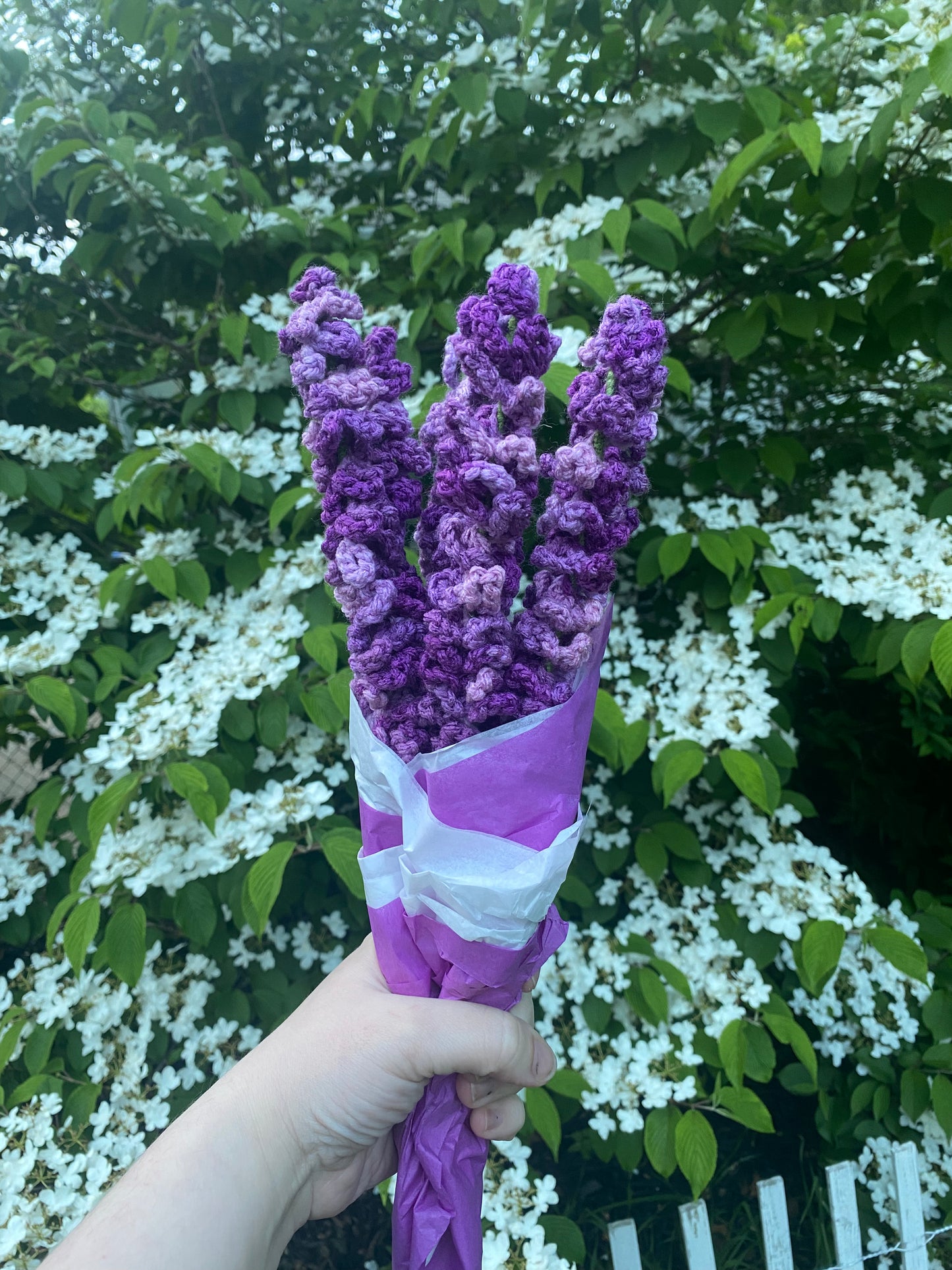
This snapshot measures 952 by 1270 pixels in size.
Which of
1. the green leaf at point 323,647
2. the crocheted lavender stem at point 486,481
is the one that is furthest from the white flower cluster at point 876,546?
the crocheted lavender stem at point 486,481

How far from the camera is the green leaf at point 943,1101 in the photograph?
157 cm

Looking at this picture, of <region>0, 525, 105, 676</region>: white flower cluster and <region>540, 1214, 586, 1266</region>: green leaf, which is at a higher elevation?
<region>0, 525, 105, 676</region>: white flower cluster

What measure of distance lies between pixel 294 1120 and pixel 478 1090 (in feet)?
0.76

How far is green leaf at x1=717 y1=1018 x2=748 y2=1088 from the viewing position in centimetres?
148

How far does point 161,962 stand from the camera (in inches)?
66.0

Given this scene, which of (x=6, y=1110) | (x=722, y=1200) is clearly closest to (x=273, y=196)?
(x=6, y=1110)

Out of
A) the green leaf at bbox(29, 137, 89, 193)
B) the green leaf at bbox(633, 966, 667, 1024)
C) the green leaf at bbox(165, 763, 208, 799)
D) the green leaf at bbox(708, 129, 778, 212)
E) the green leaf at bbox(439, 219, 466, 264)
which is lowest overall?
the green leaf at bbox(633, 966, 667, 1024)

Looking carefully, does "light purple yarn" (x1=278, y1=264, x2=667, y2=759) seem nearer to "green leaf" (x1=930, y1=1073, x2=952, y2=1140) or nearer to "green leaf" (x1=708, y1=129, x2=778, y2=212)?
"green leaf" (x1=708, y1=129, x2=778, y2=212)

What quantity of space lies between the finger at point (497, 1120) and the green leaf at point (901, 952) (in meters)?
0.88

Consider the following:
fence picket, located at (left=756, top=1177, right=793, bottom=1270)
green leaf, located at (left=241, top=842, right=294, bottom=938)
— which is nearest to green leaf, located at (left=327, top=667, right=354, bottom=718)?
green leaf, located at (left=241, top=842, right=294, bottom=938)

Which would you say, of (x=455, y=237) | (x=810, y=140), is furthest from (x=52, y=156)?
(x=810, y=140)

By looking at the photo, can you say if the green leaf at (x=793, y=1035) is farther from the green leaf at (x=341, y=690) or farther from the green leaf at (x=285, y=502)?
the green leaf at (x=285, y=502)

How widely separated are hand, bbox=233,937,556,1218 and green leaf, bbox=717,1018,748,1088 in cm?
67

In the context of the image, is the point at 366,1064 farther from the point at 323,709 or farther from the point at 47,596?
the point at 47,596
